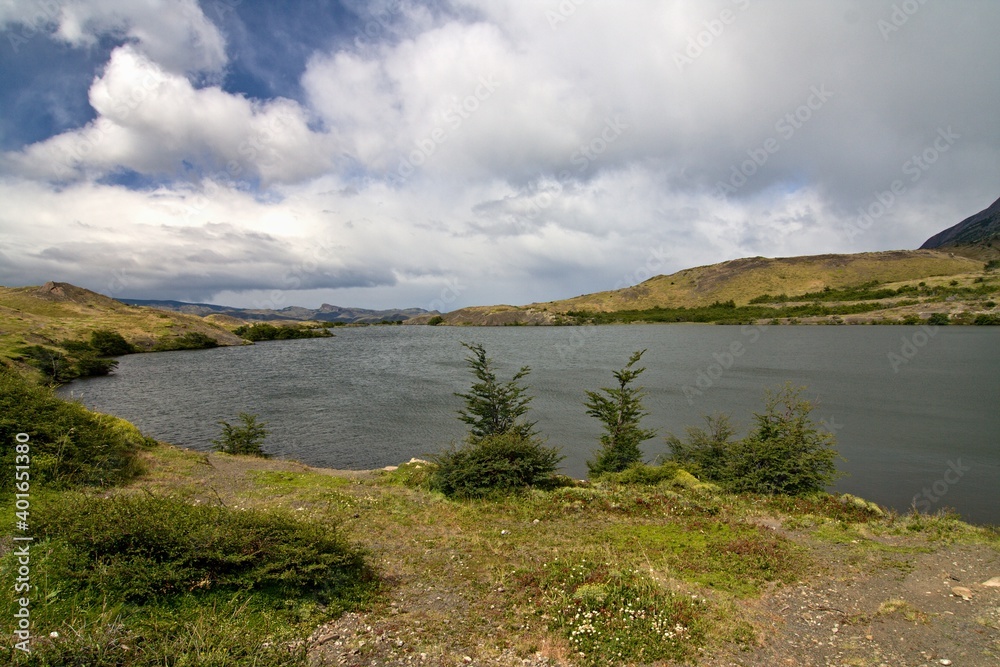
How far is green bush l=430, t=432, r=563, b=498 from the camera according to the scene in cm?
1692

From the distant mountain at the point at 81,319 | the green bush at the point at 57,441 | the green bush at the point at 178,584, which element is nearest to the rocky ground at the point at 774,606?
the green bush at the point at 178,584

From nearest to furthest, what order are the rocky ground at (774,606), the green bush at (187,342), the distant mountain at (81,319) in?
the rocky ground at (774,606), the distant mountain at (81,319), the green bush at (187,342)

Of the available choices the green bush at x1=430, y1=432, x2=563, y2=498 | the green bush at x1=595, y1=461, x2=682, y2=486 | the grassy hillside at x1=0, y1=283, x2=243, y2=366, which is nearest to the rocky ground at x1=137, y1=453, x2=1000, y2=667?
the green bush at x1=430, y1=432, x2=563, y2=498

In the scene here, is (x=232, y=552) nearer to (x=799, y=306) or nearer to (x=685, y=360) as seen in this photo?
(x=685, y=360)

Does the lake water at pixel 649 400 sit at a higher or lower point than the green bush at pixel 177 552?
lower

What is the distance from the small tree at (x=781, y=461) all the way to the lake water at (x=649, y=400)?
7.56 metres

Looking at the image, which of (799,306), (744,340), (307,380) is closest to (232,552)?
(307,380)

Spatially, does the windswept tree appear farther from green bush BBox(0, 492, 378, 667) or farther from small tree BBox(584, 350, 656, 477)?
green bush BBox(0, 492, 378, 667)

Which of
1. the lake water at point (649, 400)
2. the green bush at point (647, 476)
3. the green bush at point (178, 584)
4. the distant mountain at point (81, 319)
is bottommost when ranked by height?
the lake water at point (649, 400)

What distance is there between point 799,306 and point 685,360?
12179 centimetres

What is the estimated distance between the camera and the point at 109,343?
8500 centimetres

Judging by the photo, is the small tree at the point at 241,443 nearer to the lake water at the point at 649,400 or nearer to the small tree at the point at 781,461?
the lake water at the point at 649,400

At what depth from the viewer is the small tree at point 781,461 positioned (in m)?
18.4

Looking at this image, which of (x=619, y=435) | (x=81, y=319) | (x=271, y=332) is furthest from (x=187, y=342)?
(x=619, y=435)
